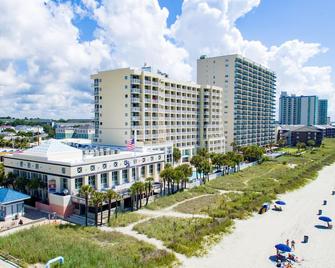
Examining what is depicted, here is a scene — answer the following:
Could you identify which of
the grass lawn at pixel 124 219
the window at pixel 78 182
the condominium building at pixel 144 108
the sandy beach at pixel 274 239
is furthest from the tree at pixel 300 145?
the window at pixel 78 182

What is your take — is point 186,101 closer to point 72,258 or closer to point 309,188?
point 309,188

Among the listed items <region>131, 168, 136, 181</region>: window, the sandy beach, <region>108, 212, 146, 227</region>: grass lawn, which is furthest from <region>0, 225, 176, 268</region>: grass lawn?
<region>131, 168, 136, 181</region>: window

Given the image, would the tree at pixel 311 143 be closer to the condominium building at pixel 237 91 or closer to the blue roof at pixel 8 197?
the condominium building at pixel 237 91

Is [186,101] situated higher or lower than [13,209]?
higher

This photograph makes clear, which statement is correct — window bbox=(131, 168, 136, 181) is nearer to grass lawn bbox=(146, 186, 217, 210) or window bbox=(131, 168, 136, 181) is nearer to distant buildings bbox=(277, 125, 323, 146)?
grass lawn bbox=(146, 186, 217, 210)

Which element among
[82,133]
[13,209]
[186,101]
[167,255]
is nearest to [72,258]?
[167,255]

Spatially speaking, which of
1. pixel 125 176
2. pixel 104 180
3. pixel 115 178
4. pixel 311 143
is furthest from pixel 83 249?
pixel 311 143
